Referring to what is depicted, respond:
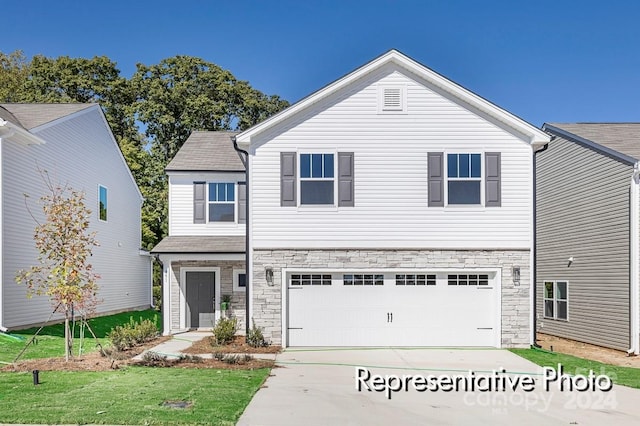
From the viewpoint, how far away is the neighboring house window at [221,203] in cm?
1920

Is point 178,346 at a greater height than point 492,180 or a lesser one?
lesser

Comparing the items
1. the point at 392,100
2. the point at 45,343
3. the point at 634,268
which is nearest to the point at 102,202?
the point at 45,343

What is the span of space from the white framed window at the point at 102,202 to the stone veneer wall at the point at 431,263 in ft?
36.3

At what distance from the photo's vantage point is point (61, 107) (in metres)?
21.6

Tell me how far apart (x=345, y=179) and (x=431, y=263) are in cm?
320

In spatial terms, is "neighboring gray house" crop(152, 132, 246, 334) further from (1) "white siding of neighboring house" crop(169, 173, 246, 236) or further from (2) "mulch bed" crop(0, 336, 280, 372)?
(2) "mulch bed" crop(0, 336, 280, 372)

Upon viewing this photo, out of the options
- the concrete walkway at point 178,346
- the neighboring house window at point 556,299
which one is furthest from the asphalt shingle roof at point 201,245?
the neighboring house window at point 556,299

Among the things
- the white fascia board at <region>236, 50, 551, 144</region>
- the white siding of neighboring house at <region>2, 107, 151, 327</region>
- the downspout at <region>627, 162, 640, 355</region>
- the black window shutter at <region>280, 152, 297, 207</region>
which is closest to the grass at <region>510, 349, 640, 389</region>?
the downspout at <region>627, 162, 640, 355</region>

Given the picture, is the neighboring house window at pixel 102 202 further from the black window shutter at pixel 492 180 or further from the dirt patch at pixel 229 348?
the black window shutter at pixel 492 180

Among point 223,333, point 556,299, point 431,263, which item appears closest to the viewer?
point 223,333

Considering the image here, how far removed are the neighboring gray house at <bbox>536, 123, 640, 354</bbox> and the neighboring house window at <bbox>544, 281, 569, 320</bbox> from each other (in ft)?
0.11

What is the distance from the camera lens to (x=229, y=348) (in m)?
14.9

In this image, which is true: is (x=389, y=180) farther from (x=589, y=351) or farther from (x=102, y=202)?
(x=102, y=202)

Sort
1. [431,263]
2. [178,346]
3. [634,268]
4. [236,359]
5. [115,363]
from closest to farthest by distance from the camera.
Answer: [115,363]
[236,359]
[178,346]
[634,268]
[431,263]
